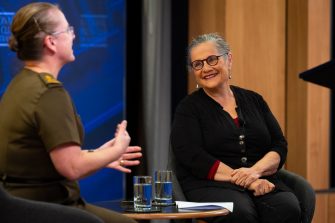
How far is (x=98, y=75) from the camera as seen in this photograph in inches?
191

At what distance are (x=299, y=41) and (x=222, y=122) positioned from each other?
171cm

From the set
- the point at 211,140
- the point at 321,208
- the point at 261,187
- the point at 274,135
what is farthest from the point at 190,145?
the point at 321,208

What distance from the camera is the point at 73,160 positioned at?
243 centimetres

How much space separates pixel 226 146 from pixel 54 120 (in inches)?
56.3

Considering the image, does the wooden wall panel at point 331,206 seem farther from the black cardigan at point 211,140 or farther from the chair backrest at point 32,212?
the chair backrest at point 32,212

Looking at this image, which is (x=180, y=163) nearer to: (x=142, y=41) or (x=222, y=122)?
(x=222, y=122)

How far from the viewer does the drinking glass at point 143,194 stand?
3072mm

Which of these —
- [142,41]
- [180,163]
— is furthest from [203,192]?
[142,41]

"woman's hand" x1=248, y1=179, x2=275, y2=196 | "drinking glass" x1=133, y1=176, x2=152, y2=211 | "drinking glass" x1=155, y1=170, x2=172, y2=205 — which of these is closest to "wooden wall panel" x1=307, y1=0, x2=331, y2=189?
"woman's hand" x1=248, y1=179, x2=275, y2=196

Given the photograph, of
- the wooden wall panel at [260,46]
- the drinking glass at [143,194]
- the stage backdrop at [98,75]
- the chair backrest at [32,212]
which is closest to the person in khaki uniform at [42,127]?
the chair backrest at [32,212]

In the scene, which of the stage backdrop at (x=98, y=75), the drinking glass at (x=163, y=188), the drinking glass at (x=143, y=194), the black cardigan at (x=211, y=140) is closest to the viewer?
the drinking glass at (x=143, y=194)

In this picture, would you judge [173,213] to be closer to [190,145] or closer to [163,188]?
[163,188]

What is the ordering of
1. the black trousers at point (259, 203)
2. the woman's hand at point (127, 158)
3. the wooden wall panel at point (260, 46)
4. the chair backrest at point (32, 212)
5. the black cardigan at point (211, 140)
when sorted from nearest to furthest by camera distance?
the chair backrest at point (32, 212) < the woman's hand at point (127, 158) < the black trousers at point (259, 203) < the black cardigan at point (211, 140) < the wooden wall panel at point (260, 46)

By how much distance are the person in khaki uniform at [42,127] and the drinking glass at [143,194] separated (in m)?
Result: 0.51
